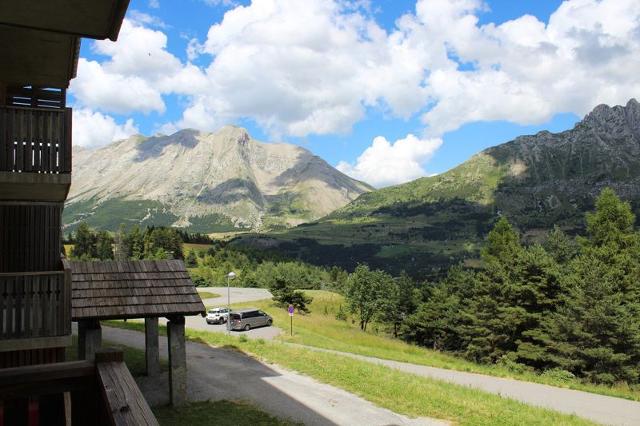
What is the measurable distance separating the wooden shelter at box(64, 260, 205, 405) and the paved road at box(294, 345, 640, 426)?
13.2 metres

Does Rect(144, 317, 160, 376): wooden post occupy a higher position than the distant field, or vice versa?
the distant field

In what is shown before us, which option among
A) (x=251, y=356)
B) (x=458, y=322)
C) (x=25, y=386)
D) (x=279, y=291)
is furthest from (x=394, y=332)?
(x=25, y=386)

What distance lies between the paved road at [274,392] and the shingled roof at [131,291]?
3.37 m

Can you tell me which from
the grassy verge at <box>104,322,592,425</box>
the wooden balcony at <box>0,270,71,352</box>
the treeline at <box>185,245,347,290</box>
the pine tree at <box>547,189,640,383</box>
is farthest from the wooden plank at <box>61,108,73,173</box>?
the treeline at <box>185,245,347,290</box>

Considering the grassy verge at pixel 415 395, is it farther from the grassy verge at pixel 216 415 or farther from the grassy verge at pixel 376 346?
the grassy verge at pixel 376 346

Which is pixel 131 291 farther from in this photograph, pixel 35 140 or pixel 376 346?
→ pixel 376 346

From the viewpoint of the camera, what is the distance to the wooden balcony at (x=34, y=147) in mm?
9828

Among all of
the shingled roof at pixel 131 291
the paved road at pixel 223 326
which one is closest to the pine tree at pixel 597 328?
the paved road at pixel 223 326

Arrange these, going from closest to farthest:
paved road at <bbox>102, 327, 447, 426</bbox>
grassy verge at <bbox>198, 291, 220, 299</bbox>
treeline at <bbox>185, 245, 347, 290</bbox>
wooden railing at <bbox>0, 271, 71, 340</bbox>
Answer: wooden railing at <bbox>0, 271, 71, 340</bbox>
paved road at <bbox>102, 327, 447, 426</bbox>
grassy verge at <bbox>198, 291, 220, 299</bbox>
treeline at <bbox>185, 245, 347, 290</bbox>

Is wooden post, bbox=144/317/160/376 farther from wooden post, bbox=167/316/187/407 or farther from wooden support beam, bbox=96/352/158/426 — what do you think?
wooden support beam, bbox=96/352/158/426

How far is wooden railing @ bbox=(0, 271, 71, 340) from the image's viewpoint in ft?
32.7

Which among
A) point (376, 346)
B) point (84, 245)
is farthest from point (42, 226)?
point (84, 245)

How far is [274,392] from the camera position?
58.7ft

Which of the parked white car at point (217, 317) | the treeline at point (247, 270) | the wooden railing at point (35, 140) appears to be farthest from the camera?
the treeline at point (247, 270)
